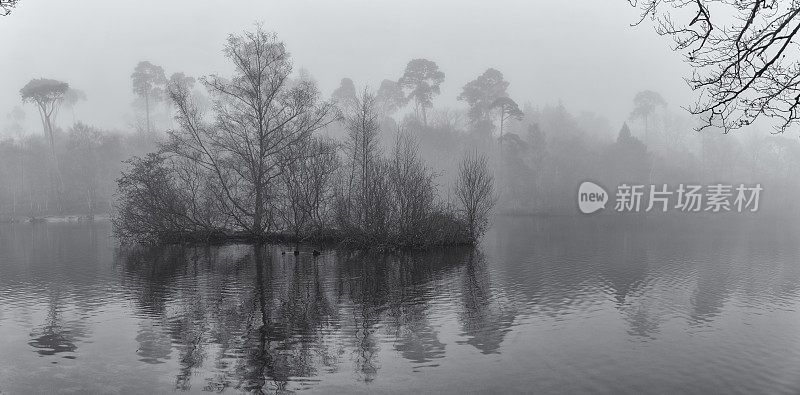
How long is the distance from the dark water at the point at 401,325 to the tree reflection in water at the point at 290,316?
64 mm

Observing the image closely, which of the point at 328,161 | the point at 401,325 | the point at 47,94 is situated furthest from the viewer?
the point at 47,94

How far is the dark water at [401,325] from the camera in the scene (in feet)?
32.1

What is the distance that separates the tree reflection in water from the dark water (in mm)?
64

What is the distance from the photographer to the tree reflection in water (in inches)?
410

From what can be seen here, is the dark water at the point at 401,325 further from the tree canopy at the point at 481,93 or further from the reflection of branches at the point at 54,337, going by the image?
the tree canopy at the point at 481,93

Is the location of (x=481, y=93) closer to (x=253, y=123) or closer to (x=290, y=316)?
(x=253, y=123)

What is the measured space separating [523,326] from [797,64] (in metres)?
8.00

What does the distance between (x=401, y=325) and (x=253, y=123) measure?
25633 millimetres

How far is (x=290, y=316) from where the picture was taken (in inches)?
571

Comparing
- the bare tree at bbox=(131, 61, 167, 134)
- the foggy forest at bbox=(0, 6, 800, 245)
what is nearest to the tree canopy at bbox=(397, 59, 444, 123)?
the foggy forest at bbox=(0, 6, 800, 245)

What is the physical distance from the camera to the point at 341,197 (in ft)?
110

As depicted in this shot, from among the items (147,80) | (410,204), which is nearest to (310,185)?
(410,204)

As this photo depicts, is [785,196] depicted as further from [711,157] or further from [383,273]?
[383,273]

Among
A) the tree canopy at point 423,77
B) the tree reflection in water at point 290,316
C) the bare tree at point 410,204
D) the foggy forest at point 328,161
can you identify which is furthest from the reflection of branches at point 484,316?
the tree canopy at point 423,77
